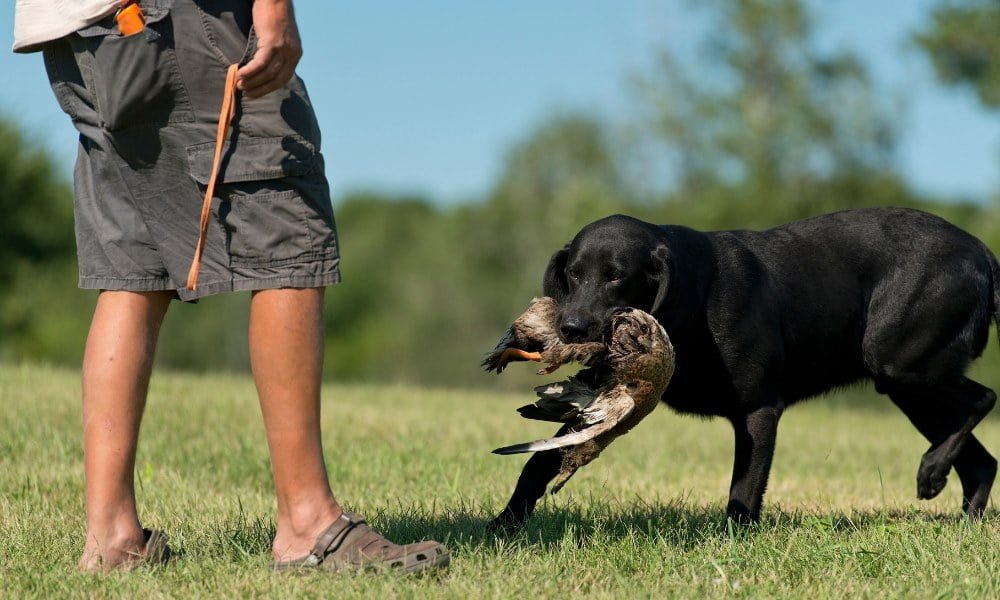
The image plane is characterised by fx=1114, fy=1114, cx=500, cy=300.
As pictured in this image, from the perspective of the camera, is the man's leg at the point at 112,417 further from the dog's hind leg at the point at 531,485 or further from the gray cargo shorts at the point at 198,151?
the dog's hind leg at the point at 531,485

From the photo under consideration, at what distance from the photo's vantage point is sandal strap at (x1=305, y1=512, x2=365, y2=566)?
3.25 m

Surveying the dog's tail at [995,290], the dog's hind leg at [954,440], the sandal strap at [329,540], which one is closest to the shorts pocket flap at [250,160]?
the sandal strap at [329,540]

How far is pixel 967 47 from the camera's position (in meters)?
20.1

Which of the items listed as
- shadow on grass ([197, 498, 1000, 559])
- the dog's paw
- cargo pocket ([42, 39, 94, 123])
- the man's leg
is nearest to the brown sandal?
shadow on grass ([197, 498, 1000, 559])

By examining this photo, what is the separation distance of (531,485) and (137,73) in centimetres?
208

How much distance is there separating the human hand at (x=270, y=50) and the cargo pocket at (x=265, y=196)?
0.16 m

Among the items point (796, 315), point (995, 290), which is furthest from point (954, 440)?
point (796, 315)

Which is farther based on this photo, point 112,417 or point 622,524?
point 622,524

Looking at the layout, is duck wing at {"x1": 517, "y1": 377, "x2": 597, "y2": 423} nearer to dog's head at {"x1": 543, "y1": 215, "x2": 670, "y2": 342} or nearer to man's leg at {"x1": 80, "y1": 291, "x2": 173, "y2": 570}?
dog's head at {"x1": 543, "y1": 215, "x2": 670, "y2": 342}

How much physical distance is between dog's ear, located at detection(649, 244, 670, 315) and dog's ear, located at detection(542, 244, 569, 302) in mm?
421

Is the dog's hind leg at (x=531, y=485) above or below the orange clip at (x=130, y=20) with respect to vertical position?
below

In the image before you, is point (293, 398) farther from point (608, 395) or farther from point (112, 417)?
point (608, 395)

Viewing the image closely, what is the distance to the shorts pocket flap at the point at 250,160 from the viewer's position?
3.16 meters

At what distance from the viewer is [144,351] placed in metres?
3.40
